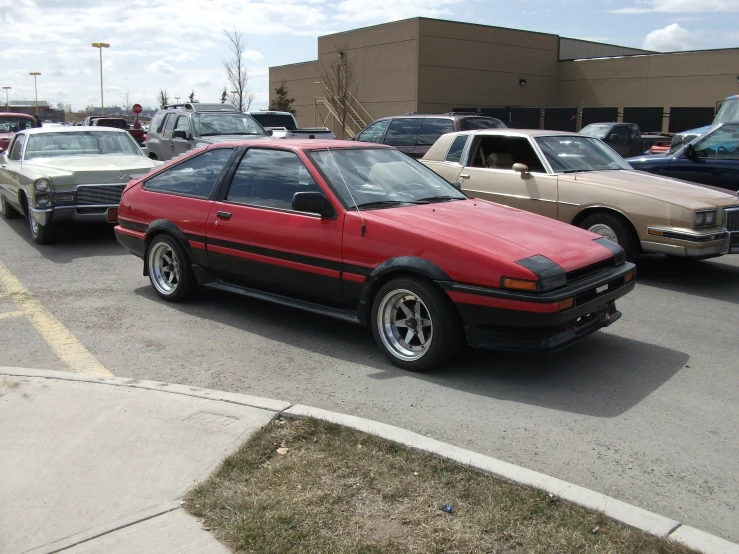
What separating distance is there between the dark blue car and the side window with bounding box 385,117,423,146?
5.01 metres

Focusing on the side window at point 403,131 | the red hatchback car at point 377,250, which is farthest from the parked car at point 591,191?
the side window at point 403,131

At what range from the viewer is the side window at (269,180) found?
238 inches

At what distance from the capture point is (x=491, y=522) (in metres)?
3.22

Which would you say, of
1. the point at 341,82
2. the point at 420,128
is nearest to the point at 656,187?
the point at 420,128

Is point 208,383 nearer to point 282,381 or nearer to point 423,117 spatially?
point 282,381

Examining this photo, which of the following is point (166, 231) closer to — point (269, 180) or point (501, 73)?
point (269, 180)

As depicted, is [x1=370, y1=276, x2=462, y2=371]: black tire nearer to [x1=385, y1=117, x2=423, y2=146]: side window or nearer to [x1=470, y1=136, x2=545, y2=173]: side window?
[x1=470, y1=136, x2=545, y2=173]: side window

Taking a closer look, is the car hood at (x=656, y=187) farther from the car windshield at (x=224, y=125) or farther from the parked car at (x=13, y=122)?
the parked car at (x=13, y=122)

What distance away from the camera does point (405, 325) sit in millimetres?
5328

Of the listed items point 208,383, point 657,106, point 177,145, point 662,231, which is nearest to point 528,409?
point 208,383

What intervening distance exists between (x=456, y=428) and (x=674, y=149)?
28.3 feet

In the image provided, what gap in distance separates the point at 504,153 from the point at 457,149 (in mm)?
747

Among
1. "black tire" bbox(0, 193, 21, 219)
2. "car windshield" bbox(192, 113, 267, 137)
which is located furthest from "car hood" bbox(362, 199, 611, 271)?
"car windshield" bbox(192, 113, 267, 137)

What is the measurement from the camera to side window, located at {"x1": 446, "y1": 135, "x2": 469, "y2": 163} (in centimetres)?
992
